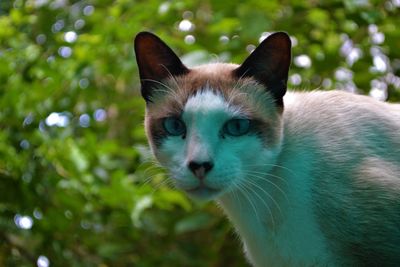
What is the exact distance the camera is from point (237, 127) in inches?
77.7

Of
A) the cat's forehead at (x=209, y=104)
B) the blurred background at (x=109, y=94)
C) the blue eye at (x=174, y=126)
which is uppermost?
the cat's forehead at (x=209, y=104)

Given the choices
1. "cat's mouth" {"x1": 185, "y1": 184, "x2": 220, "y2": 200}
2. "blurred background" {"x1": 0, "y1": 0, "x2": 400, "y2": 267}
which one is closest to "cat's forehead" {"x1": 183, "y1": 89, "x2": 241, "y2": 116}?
"cat's mouth" {"x1": 185, "y1": 184, "x2": 220, "y2": 200}

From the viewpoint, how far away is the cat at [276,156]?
6.36ft

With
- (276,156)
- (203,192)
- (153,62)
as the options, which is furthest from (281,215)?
(153,62)

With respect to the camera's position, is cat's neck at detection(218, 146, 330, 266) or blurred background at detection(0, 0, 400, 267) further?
blurred background at detection(0, 0, 400, 267)

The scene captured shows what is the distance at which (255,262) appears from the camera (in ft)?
7.13

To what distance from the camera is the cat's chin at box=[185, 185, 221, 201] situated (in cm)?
191

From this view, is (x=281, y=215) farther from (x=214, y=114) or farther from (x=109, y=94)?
(x=109, y=94)

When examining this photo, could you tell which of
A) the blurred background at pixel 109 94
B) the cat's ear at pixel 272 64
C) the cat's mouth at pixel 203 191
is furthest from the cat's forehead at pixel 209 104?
→ the blurred background at pixel 109 94

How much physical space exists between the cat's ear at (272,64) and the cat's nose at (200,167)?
0.32 meters

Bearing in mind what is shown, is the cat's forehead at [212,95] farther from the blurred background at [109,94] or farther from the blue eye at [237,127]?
the blurred background at [109,94]

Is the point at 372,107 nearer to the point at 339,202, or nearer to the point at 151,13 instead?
the point at 339,202

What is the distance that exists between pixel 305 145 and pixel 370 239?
0.35m

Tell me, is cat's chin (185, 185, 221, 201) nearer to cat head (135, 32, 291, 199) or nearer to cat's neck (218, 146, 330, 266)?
cat head (135, 32, 291, 199)
